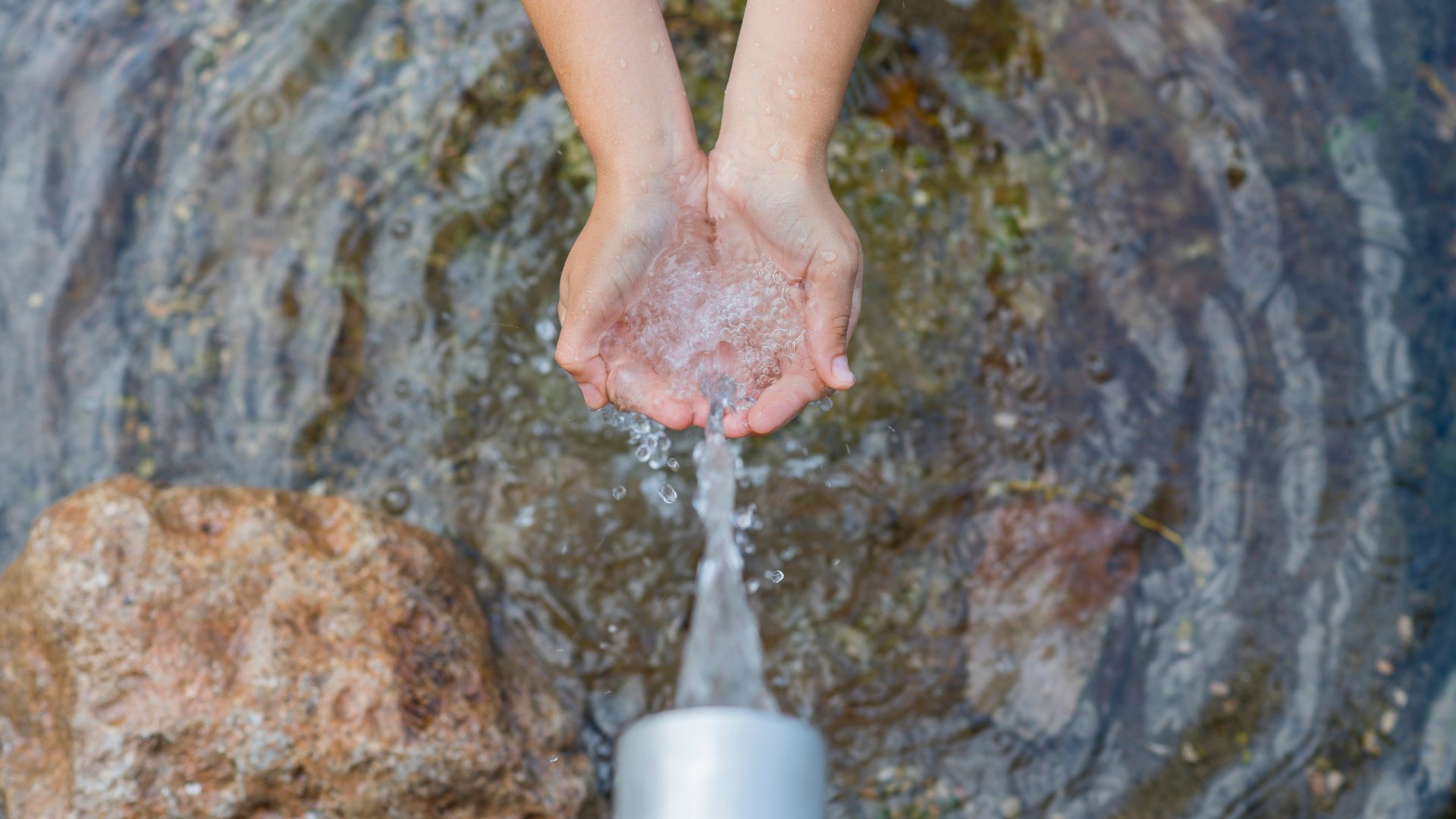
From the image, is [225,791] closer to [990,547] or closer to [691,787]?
[691,787]

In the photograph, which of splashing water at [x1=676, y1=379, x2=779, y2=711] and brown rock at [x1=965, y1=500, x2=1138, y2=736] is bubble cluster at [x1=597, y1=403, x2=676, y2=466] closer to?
splashing water at [x1=676, y1=379, x2=779, y2=711]

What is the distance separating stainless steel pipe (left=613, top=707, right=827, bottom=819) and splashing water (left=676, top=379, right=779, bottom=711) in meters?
1.23

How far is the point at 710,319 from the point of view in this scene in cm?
240

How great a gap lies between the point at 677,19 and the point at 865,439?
58.8 inches

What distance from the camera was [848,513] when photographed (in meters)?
2.94

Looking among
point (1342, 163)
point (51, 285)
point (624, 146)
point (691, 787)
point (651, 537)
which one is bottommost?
point (651, 537)

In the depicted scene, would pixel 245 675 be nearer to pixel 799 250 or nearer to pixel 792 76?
pixel 799 250

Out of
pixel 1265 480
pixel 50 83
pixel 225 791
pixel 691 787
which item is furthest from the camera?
pixel 50 83

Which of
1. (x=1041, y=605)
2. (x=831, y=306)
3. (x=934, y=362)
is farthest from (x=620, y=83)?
(x=1041, y=605)

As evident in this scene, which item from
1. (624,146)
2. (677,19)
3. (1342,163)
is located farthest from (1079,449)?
(677,19)

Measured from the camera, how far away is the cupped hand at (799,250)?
2.16 meters

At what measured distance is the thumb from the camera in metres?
2.14

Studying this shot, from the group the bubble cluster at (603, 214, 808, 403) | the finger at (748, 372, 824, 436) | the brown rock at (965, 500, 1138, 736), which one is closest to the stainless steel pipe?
the finger at (748, 372, 824, 436)

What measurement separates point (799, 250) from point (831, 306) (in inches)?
6.2
